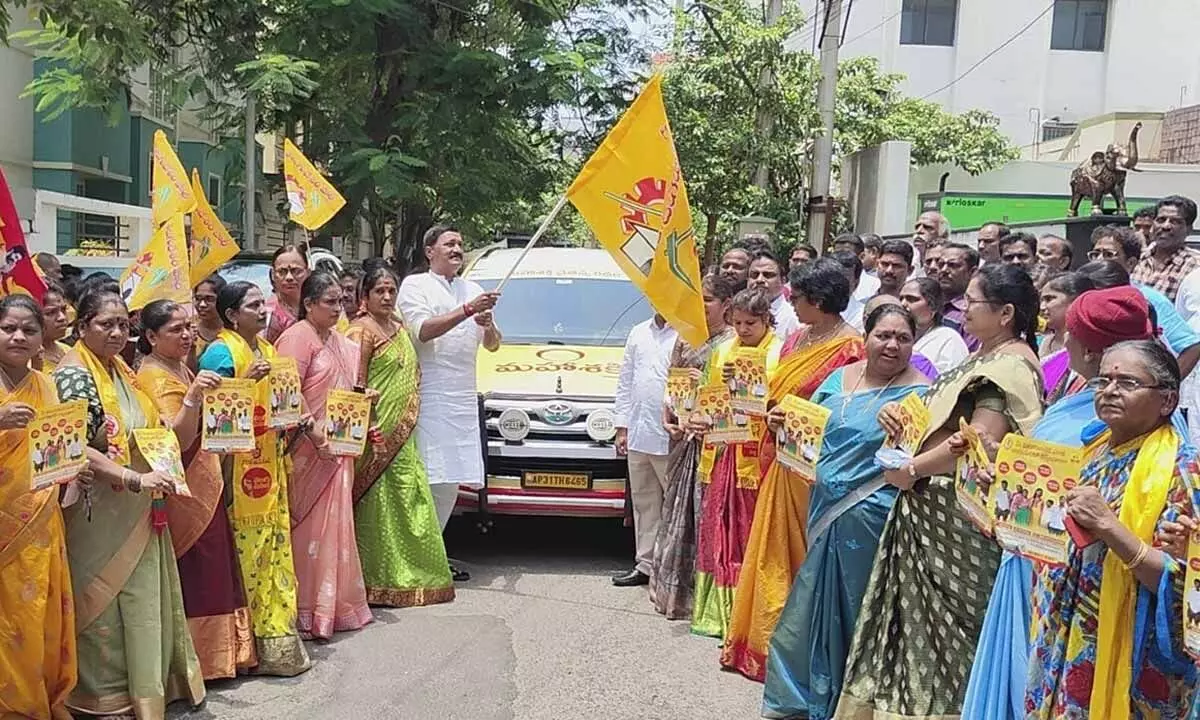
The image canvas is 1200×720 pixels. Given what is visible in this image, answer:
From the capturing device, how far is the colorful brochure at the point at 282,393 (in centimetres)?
461

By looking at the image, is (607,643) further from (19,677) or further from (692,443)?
(19,677)

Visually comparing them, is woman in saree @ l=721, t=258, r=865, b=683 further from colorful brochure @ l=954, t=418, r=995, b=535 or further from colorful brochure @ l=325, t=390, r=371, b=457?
colorful brochure @ l=325, t=390, r=371, b=457

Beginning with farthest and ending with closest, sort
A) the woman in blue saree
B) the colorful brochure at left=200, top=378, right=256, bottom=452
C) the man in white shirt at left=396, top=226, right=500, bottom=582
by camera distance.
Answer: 1. the man in white shirt at left=396, top=226, right=500, bottom=582
2. the colorful brochure at left=200, top=378, right=256, bottom=452
3. the woman in blue saree

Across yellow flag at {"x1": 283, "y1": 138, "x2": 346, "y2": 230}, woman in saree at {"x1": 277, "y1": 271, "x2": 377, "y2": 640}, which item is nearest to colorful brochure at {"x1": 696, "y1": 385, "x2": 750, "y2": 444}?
woman in saree at {"x1": 277, "y1": 271, "x2": 377, "y2": 640}

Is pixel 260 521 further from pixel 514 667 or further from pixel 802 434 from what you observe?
pixel 802 434

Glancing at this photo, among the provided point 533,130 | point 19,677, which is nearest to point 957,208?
point 533,130

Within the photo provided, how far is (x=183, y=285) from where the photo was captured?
457 centimetres

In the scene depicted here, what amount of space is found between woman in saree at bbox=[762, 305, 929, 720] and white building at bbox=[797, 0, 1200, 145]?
1071 inches

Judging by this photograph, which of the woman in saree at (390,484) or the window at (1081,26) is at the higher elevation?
the window at (1081,26)

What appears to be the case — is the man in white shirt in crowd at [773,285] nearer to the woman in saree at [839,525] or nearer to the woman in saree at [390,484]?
the woman in saree at [839,525]

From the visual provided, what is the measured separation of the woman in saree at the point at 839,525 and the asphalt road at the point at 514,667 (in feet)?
1.11

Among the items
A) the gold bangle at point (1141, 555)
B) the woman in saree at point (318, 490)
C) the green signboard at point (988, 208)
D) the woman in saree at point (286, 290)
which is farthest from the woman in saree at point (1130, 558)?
the green signboard at point (988, 208)

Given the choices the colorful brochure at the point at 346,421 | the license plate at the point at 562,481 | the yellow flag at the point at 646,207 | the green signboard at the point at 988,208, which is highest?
the green signboard at the point at 988,208

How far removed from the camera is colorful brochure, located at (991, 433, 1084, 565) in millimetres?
2748
